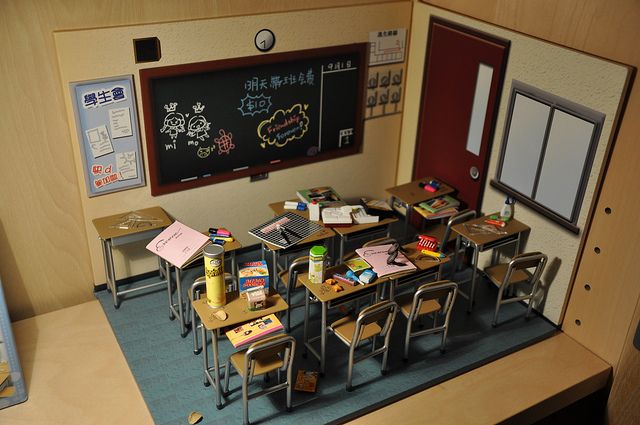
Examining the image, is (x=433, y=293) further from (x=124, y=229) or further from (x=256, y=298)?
(x=124, y=229)

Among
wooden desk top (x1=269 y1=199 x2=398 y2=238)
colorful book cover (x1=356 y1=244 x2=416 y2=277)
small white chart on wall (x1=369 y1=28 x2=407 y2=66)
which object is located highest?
small white chart on wall (x1=369 y1=28 x2=407 y2=66)

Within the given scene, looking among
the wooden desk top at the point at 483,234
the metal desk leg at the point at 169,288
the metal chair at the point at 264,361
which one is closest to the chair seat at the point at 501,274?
the wooden desk top at the point at 483,234

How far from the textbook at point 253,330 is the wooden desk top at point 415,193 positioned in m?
2.10

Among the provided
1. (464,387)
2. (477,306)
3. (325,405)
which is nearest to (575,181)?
(477,306)

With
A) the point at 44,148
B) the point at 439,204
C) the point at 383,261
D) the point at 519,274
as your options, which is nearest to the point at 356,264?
the point at 383,261

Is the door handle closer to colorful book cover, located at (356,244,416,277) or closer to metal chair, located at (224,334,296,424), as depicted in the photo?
colorful book cover, located at (356,244,416,277)

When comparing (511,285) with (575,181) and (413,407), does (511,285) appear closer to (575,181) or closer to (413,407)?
(575,181)

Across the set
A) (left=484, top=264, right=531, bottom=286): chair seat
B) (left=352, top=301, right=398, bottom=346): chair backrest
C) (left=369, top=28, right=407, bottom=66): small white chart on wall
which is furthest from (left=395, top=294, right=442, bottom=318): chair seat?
(left=369, top=28, right=407, bottom=66): small white chart on wall

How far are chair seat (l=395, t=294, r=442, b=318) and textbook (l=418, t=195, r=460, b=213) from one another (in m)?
1.09

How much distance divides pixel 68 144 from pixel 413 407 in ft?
11.0

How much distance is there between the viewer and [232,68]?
18.1ft

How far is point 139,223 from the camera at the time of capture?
17.7 ft

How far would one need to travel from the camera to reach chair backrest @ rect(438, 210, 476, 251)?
5.70 m

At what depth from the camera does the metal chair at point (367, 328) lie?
14.8ft
